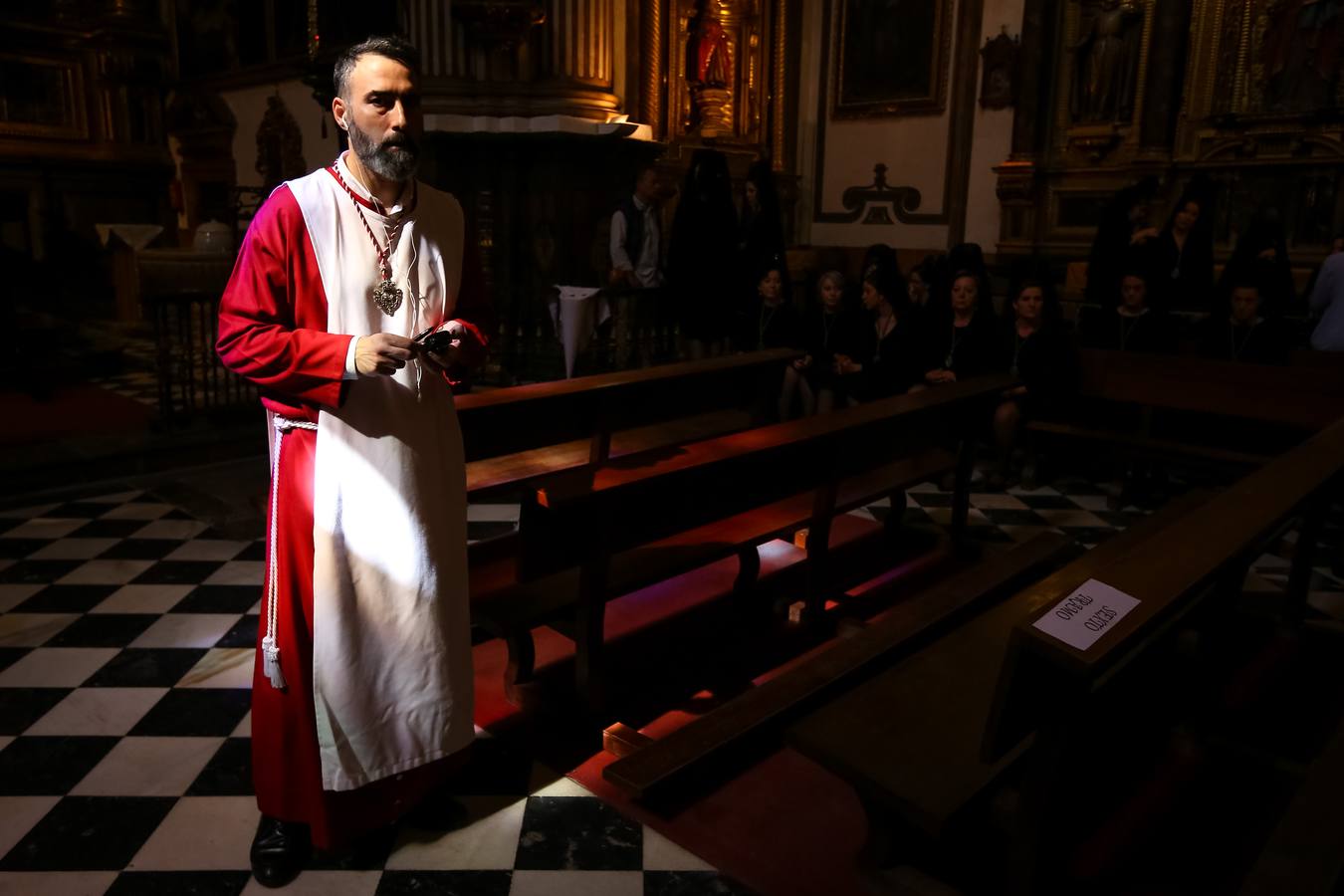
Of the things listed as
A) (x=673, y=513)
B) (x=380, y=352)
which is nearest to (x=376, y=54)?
(x=380, y=352)

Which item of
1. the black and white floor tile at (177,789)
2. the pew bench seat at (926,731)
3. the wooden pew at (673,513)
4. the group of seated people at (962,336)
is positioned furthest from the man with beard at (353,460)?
the group of seated people at (962,336)

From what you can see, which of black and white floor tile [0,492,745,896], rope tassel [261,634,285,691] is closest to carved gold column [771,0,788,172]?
black and white floor tile [0,492,745,896]

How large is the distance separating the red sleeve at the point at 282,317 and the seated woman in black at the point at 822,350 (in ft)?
16.1

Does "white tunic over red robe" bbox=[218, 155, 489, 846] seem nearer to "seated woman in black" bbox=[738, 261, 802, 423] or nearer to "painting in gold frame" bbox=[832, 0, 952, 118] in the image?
"seated woman in black" bbox=[738, 261, 802, 423]

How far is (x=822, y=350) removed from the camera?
22.8ft

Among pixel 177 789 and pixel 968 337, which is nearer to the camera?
pixel 177 789

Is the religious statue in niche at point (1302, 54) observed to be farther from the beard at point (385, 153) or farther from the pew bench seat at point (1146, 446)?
the beard at point (385, 153)

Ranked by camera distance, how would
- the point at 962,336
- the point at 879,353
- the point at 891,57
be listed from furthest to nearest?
the point at 891,57
the point at 879,353
the point at 962,336

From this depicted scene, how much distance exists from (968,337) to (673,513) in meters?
3.98

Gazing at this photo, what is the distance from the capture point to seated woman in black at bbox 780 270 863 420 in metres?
6.79

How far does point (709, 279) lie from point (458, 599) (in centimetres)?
610

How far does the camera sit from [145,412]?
7152 mm

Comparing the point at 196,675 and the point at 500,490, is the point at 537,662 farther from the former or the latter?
the point at 196,675

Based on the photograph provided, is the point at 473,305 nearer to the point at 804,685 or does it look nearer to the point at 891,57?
the point at 804,685
